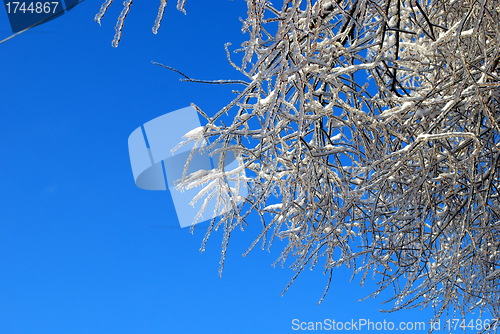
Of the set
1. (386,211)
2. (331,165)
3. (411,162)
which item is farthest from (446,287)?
(331,165)

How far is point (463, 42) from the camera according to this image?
3330 millimetres

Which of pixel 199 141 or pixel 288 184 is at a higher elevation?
pixel 288 184

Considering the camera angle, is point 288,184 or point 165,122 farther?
point 165,122

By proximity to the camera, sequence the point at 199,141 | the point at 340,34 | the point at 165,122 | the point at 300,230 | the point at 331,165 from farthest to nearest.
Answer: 1. the point at 165,122
2. the point at 300,230
3. the point at 331,165
4. the point at 199,141
5. the point at 340,34

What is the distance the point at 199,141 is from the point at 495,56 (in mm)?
1596

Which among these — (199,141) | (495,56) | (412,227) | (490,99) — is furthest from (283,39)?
(490,99)

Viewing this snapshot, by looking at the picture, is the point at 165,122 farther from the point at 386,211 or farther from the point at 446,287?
the point at 446,287

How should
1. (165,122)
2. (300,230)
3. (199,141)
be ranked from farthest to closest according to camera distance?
(165,122) < (300,230) < (199,141)

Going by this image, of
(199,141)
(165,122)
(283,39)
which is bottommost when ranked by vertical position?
(283,39)

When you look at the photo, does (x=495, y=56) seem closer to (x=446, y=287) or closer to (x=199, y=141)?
(x=199, y=141)

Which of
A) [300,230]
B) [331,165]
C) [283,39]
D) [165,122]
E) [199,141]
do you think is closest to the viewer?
[283,39]

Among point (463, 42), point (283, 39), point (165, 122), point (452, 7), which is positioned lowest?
point (283, 39)

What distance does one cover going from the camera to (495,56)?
3070mm

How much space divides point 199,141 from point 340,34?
0.92 m
